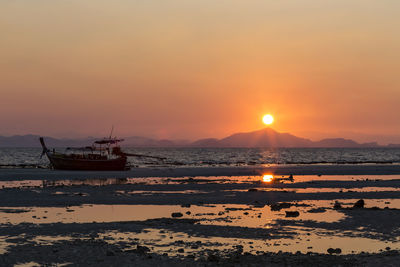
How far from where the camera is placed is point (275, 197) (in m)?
33.6

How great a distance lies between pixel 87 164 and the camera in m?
76.2

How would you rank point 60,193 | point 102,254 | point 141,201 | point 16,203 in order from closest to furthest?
point 102,254 → point 16,203 → point 141,201 → point 60,193

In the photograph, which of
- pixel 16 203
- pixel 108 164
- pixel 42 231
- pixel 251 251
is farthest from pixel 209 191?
pixel 108 164

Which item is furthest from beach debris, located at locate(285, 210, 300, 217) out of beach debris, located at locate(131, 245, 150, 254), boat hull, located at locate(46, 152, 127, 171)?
boat hull, located at locate(46, 152, 127, 171)

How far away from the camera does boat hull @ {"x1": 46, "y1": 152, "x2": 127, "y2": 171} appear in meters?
76.3

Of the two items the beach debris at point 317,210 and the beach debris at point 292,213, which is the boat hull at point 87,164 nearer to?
the beach debris at point 317,210

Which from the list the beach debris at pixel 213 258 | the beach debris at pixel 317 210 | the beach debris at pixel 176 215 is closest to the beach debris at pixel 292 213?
the beach debris at pixel 317 210

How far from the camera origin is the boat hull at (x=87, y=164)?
76.3 m

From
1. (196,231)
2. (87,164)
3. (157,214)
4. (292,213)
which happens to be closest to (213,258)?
(196,231)

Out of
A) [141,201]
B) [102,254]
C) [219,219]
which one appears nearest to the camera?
[102,254]

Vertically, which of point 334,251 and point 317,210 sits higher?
point 317,210

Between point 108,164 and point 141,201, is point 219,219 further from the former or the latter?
point 108,164

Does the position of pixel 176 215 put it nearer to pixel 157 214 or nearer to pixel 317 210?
pixel 157 214

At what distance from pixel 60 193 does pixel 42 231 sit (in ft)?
56.5
